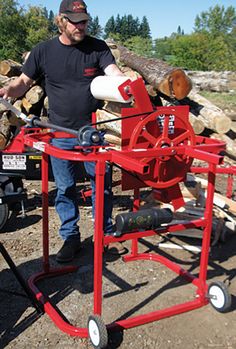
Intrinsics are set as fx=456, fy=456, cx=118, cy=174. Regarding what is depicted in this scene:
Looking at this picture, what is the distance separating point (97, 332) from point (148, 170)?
1.13m

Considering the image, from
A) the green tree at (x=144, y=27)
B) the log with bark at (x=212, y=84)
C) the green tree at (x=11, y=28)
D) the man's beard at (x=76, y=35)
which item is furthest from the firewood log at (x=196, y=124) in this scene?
the green tree at (x=144, y=27)

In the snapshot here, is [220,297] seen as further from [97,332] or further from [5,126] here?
[5,126]

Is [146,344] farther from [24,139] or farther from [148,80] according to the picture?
[148,80]

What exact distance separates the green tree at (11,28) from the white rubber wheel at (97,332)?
3510 centimetres

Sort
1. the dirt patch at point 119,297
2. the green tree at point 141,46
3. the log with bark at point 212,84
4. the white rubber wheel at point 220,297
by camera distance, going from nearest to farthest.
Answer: the dirt patch at point 119,297, the white rubber wheel at point 220,297, the log with bark at point 212,84, the green tree at point 141,46

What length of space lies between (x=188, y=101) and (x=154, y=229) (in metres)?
5.09

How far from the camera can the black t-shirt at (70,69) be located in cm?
401

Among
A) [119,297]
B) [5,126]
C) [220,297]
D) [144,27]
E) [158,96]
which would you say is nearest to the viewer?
[220,297]

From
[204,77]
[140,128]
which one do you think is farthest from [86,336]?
[204,77]

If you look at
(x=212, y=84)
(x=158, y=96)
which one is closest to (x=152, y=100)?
(x=158, y=96)

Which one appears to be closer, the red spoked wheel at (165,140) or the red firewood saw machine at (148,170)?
the red firewood saw machine at (148,170)

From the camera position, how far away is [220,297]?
11.5 feet

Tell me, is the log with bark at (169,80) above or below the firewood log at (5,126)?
above

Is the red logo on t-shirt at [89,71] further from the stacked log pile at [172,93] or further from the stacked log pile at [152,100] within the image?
the stacked log pile at [172,93]
